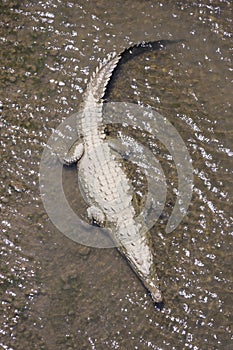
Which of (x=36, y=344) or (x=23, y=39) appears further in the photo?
(x=23, y=39)

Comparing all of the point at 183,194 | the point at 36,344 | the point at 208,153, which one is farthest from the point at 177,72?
the point at 36,344

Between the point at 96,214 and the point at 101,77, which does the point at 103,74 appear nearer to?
the point at 101,77

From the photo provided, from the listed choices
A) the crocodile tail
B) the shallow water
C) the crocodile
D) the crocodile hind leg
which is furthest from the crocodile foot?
the crocodile tail

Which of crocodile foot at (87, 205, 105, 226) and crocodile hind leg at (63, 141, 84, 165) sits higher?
crocodile hind leg at (63, 141, 84, 165)

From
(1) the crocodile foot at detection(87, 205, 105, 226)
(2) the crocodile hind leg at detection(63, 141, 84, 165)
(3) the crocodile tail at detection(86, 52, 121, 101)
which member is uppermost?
(3) the crocodile tail at detection(86, 52, 121, 101)

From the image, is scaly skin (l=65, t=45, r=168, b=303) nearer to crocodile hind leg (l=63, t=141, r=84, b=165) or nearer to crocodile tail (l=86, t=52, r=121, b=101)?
crocodile hind leg (l=63, t=141, r=84, b=165)

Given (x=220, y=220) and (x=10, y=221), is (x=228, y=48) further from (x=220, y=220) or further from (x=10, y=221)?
(x=10, y=221)

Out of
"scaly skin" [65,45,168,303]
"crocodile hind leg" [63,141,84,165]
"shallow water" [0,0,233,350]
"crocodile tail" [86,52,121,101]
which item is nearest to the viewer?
"scaly skin" [65,45,168,303]
